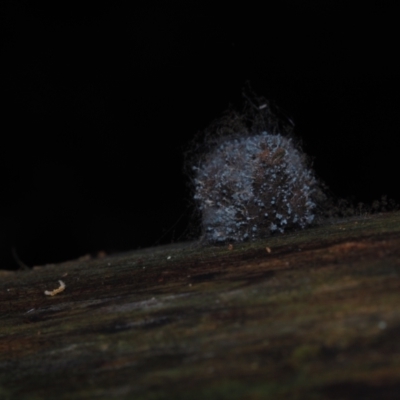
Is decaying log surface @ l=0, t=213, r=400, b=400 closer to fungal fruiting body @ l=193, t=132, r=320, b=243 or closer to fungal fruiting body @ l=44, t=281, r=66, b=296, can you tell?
fungal fruiting body @ l=44, t=281, r=66, b=296

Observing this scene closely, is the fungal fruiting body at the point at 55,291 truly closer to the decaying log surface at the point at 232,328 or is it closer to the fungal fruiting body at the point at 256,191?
the decaying log surface at the point at 232,328

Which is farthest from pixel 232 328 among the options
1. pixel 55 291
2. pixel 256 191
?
pixel 256 191

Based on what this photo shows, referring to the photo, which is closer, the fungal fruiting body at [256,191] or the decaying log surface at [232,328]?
the decaying log surface at [232,328]

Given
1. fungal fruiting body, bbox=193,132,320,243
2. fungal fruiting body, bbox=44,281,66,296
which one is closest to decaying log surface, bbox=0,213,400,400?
fungal fruiting body, bbox=44,281,66,296

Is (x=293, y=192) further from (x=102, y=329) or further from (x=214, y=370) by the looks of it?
(x=214, y=370)

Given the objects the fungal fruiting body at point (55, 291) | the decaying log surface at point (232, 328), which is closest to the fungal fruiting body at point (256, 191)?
the decaying log surface at point (232, 328)

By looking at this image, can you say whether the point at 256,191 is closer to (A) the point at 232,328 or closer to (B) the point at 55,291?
(B) the point at 55,291
